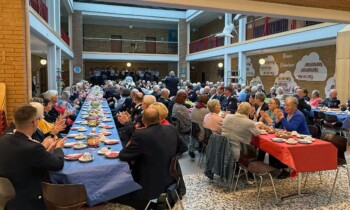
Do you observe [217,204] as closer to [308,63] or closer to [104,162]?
[104,162]

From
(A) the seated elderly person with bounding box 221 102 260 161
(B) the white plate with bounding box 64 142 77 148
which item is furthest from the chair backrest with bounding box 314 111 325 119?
(B) the white plate with bounding box 64 142 77 148

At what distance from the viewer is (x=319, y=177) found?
501cm

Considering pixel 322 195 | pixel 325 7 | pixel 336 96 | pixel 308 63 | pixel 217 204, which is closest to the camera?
pixel 217 204

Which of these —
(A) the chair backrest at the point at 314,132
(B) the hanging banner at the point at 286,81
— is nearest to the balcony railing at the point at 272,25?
(B) the hanging banner at the point at 286,81

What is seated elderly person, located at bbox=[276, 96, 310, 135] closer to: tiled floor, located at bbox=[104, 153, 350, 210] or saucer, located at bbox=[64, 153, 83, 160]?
tiled floor, located at bbox=[104, 153, 350, 210]

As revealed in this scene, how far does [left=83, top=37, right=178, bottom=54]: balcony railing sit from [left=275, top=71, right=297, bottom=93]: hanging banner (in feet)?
30.3

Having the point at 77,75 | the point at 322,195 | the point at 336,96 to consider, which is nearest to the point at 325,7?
the point at 336,96

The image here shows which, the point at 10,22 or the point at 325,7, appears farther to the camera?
the point at 325,7

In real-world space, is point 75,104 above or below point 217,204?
above

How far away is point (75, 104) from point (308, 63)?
32.1ft

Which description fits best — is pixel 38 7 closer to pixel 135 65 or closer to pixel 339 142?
pixel 339 142

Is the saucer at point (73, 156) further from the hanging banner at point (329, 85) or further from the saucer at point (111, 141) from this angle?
the hanging banner at point (329, 85)

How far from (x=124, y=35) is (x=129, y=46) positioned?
1.41 meters

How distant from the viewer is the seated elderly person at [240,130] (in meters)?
4.30
